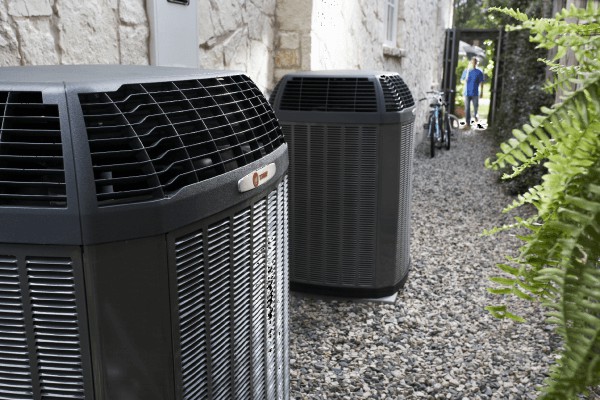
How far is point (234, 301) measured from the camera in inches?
50.6

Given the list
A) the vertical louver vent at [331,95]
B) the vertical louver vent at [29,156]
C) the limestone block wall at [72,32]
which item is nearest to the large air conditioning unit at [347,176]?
the vertical louver vent at [331,95]

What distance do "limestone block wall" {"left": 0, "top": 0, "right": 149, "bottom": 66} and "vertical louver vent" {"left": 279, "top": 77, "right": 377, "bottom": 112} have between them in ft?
2.59

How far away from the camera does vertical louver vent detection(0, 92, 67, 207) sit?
1.00 meters

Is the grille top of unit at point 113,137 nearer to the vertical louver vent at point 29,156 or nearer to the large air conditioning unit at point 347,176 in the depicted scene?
the vertical louver vent at point 29,156

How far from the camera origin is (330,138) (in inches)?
124

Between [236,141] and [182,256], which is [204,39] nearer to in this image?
[236,141]

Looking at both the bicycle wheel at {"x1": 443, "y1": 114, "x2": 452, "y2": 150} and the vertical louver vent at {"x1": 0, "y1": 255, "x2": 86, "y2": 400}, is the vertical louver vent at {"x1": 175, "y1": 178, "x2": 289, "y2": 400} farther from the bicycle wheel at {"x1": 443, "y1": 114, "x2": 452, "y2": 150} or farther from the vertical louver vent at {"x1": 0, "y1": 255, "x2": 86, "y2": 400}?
the bicycle wheel at {"x1": 443, "y1": 114, "x2": 452, "y2": 150}

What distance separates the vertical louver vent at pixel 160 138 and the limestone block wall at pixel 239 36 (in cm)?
211

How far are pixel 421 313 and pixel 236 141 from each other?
236cm

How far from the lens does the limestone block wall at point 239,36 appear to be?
3359 millimetres

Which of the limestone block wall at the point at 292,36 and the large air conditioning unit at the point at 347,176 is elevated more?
the limestone block wall at the point at 292,36

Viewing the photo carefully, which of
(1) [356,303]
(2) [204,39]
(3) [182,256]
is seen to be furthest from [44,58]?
(1) [356,303]

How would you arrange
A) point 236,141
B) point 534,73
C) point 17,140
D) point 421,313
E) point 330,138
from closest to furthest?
point 17,140 → point 236,141 → point 330,138 → point 421,313 → point 534,73

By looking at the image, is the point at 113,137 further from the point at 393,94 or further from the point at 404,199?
the point at 404,199
